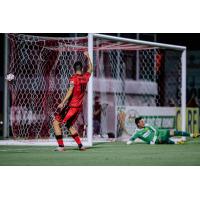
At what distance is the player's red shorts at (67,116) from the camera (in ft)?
30.8

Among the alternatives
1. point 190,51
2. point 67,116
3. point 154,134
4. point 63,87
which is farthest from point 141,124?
point 190,51

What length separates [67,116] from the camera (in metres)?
9.40

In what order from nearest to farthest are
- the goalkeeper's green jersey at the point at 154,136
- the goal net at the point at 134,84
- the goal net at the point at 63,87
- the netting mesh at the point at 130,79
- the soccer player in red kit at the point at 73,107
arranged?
the soccer player in red kit at the point at 73,107 → the goalkeeper's green jersey at the point at 154,136 → the goal net at the point at 63,87 → the goal net at the point at 134,84 → the netting mesh at the point at 130,79

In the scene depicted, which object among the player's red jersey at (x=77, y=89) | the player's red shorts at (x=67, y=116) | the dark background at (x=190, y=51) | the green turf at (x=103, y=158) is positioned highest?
the dark background at (x=190, y=51)

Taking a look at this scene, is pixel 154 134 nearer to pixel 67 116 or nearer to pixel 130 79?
pixel 67 116

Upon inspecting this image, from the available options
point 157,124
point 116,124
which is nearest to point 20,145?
point 116,124

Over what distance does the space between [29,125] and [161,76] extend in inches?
298

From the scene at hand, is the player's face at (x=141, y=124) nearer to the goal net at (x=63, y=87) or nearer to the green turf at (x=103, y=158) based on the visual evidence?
the goal net at (x=63, y=87)

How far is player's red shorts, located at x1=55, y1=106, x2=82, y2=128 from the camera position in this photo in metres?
9.38

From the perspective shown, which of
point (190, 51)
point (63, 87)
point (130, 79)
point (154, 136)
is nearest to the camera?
point (154, 136)

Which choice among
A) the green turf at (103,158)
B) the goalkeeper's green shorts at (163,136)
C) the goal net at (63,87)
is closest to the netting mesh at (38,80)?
the goal net at (63,87)

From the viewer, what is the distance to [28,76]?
12.7m

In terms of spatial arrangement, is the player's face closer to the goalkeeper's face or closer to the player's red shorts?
the goalkeeper's face
